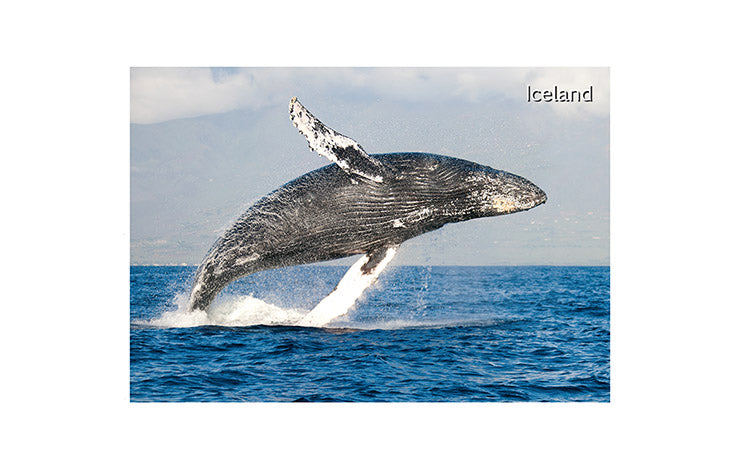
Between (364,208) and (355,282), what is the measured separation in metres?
1.22

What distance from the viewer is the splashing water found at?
1062cm

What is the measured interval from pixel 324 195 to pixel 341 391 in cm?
305

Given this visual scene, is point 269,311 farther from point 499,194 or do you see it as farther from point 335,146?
point 499,194

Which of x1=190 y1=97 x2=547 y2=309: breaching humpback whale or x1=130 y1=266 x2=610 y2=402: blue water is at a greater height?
x1=190 y1=97 x2=547 y2=309: breaching humpback whale

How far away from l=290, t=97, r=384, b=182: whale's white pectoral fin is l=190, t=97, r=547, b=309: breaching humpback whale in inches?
0.7

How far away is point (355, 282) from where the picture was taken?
1062 cm

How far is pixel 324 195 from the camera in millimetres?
10172

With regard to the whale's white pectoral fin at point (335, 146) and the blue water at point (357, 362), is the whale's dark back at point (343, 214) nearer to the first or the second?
the whale's white pectoral fin at point (335, 146)

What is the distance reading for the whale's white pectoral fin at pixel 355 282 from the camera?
10.5m

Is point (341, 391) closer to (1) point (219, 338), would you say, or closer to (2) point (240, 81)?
(1) point (219, 338)

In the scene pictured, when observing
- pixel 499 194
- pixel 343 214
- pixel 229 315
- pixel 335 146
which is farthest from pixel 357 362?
pixel 229 315

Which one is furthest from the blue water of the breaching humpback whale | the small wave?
the breaching humpback whale

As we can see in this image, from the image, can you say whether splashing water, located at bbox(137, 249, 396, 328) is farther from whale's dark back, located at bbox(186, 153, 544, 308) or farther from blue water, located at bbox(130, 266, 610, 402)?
whale's dark back, located at bbox(186, 153, 544, 308)

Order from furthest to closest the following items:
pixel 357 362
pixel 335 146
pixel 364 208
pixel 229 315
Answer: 1. pixel 229 315
2. pixel 364 208
3. pixel 335 146
4. pixel 357 362
